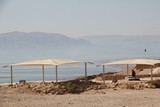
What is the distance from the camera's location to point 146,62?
27.7 metres

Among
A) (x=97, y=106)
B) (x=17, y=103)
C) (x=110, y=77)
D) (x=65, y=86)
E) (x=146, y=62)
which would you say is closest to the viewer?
(x=97, y=106)

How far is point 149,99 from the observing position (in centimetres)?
1847

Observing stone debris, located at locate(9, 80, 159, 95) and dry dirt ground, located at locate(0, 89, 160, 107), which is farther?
stone debris, located at locate(9, 80, 159, 95)

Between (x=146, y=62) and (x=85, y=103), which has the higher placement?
(x=146, y=62)

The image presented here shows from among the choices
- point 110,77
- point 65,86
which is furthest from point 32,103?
point 110,77

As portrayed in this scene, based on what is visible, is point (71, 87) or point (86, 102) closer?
point (86, 102)

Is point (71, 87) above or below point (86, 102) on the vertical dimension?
above

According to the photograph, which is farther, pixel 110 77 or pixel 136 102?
A: pixel 110 77

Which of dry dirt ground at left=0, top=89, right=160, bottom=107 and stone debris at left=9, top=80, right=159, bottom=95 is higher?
stone debris at left=9, top=80, right=159, bottom=95

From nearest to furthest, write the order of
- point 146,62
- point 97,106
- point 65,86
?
point 97,106 < point 65,86 < point 146,62

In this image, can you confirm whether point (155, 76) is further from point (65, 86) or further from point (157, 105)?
point (157, 105)

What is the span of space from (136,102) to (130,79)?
11044 mm

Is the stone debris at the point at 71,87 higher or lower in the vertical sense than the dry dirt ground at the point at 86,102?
higher

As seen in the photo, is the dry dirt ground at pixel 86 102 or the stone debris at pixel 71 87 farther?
the stone debris at pixel 71 87
